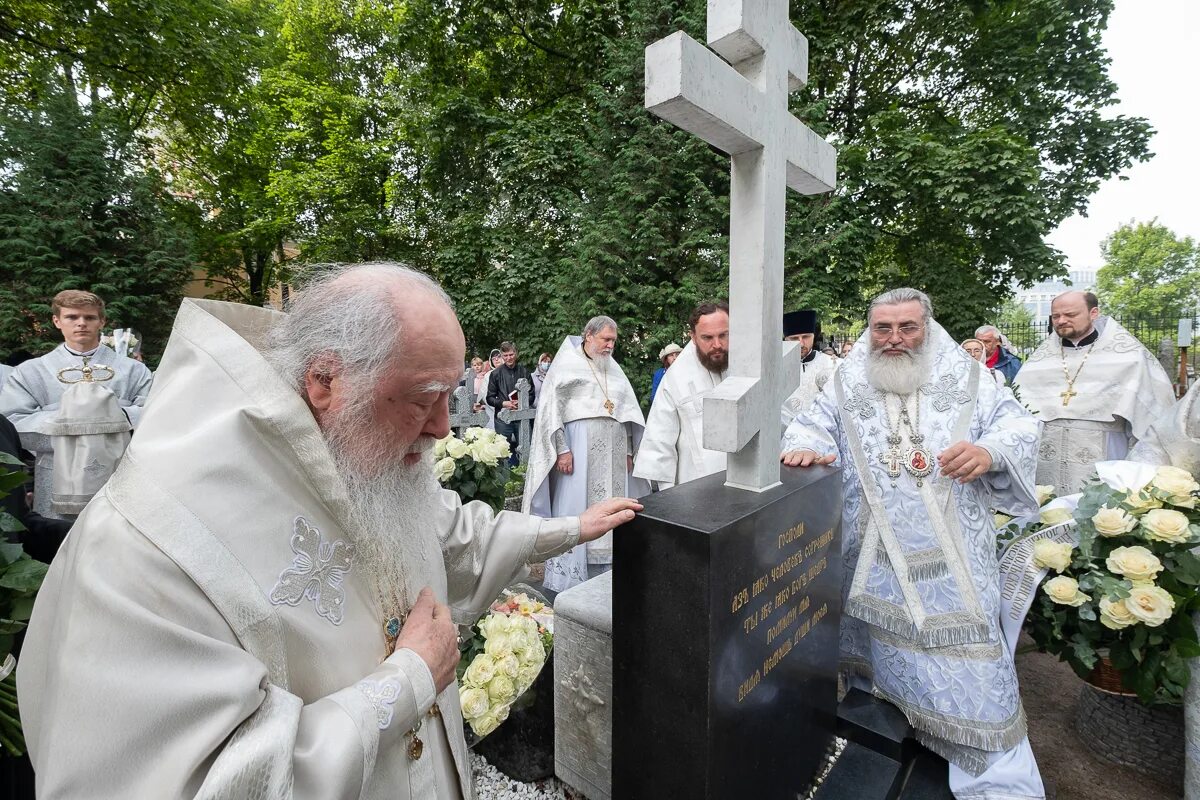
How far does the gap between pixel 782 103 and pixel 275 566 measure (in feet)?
6.68

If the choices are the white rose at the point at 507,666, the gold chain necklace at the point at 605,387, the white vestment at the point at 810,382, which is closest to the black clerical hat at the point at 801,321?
the white vestment at the point at 810,382

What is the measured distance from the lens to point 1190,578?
2555 millimetres

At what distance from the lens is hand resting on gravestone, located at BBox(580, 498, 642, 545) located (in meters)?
1.87

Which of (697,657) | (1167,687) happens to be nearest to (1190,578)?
(1167,687)

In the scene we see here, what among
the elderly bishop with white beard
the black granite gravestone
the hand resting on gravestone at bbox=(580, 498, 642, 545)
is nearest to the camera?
the black granite gravestone

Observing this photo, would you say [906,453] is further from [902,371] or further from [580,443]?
[580,443]

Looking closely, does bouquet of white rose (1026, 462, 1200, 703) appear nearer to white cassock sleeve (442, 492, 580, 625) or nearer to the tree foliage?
white cassock sleeve (442, 492, 580, 625)

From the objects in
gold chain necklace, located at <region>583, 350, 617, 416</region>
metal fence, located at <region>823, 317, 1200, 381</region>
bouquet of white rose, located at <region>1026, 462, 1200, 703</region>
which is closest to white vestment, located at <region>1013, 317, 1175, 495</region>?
bouquet of white rose, located at <region>1026, 462, 1200, 703</region>

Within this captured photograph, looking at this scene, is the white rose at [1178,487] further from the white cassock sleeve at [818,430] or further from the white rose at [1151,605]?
the white cassock sleeve at [818,430]

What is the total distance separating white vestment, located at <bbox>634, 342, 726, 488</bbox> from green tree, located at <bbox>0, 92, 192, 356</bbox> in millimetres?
13093

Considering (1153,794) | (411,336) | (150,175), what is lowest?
(1153,794)

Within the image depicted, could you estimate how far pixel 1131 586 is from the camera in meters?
2.56

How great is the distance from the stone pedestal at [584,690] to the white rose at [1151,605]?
2103 millimetres

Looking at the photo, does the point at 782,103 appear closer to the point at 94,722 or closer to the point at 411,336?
the point at 411,336
